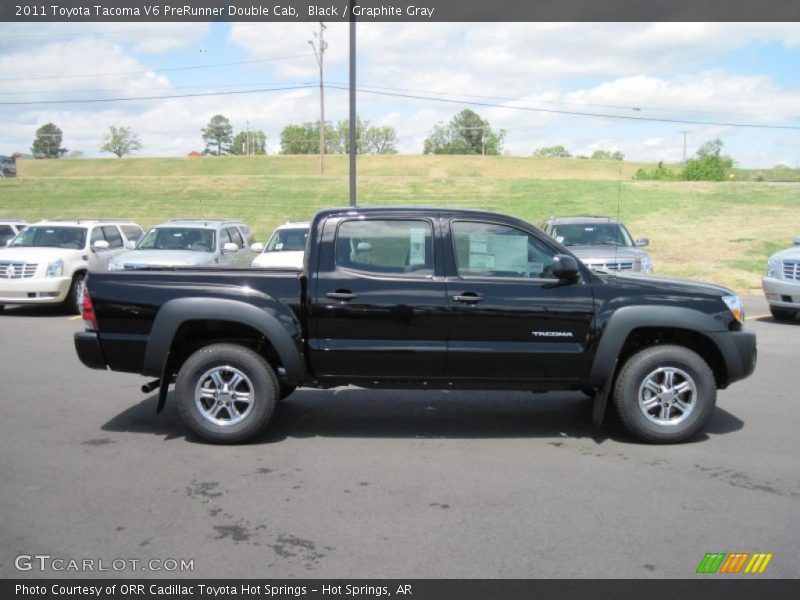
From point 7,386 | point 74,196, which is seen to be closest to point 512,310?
point 7,386

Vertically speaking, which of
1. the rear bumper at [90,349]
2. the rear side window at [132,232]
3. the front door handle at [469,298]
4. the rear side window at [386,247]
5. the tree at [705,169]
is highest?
the tree at [705,169]

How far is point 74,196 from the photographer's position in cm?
4544

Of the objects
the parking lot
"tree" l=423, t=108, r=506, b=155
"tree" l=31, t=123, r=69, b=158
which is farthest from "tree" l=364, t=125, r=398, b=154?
the parking lot

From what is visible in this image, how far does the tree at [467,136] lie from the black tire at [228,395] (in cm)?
11429

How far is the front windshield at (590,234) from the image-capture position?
14.0 m

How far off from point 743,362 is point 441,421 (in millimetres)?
2622

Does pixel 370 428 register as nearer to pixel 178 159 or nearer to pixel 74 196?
pixel 74 196

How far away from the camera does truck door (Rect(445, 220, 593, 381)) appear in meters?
5.84

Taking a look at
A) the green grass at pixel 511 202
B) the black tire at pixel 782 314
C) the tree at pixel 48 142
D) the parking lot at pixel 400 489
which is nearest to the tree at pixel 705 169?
the green grass at pixel 511 202

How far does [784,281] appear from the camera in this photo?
12.5m

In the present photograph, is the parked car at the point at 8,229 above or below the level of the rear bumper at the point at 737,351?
above

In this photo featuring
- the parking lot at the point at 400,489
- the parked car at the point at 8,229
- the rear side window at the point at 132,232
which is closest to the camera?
the parking lot at the point at 400,489

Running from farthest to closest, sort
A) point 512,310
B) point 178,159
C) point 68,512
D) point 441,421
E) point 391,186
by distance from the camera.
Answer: point 178,159 < point 391,186 < point 441,421 < point 512,310 < point 68,512

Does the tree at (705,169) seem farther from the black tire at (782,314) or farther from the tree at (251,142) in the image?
the tree at (251,142)
